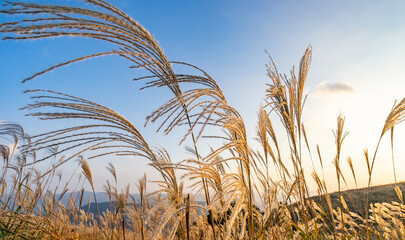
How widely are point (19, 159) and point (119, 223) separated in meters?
2.85

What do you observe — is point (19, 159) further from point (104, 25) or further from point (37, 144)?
point (104, 25)

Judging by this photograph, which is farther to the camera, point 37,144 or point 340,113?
point 340,113

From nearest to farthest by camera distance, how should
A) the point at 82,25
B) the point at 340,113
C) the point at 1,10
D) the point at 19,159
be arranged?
the point at 1,10, the point at 82,25, the point at 340,113, the point at 19,159

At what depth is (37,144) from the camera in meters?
1.50

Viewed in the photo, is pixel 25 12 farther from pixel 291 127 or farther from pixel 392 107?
pixel 392 107

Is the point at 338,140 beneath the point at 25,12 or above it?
beneath

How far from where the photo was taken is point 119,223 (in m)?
4.72

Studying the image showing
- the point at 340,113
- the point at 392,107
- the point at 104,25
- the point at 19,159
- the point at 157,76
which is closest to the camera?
the point at 104,25

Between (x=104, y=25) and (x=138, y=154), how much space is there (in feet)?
3.50

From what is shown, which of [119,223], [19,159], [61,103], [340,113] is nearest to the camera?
[61,103]

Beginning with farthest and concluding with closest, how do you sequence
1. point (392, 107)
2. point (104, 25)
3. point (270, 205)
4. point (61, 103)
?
point (392, 107), point (270, 205), point (61, 103), point (104, 25)

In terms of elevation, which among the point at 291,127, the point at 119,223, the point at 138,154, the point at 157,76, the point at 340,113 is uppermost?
the point at 157,76

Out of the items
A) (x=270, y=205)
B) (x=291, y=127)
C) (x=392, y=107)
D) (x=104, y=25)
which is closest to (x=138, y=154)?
(x=104, y=25)

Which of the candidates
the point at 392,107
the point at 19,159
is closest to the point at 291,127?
the point at 392,107
